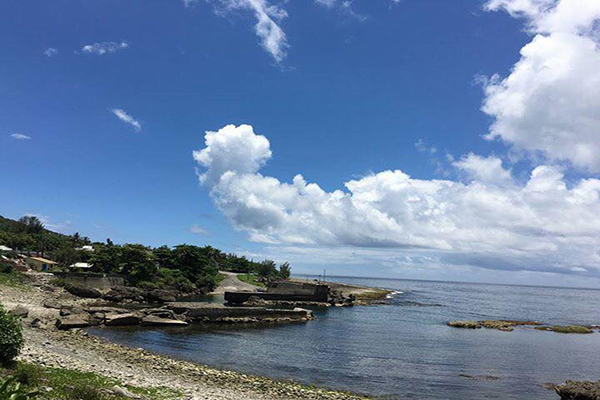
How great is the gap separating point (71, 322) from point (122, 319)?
22.6 feet

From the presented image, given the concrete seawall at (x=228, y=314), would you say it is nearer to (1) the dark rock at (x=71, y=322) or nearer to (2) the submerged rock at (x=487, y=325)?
(1) the dark rock at (x=71, y=322)

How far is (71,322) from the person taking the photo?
1677 inches

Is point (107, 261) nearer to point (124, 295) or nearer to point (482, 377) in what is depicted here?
point (124, 295)

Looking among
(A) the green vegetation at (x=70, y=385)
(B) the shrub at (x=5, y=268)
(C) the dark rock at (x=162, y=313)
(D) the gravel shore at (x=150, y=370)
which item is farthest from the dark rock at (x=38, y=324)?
(B) the shrub at (x=5, y=268)

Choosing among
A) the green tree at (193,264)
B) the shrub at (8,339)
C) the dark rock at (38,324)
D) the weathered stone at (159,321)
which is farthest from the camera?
the green tree at (193,264)

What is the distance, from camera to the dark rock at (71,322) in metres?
41.4

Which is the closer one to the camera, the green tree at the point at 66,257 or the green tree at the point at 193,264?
the green tree at the point at 66,257

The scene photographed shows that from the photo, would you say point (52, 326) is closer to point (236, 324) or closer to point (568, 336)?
point (236, 324)

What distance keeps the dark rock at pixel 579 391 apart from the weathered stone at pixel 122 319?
43182mm

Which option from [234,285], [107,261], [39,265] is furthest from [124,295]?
[234,285]

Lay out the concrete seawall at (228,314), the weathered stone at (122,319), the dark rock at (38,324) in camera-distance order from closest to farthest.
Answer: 1. the dark rock at (38,324)
2. the weathered stone at (122,319)
3. the concrete seawall at (228,314)

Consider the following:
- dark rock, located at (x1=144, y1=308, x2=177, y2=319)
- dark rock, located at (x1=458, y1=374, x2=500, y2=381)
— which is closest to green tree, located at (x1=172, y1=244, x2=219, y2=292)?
dark rock, located at (x1=144, y1=308, x2=177, y2=319)

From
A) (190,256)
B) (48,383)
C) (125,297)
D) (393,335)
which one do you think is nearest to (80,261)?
(190,256)

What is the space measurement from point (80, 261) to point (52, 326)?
76948 millimetres
